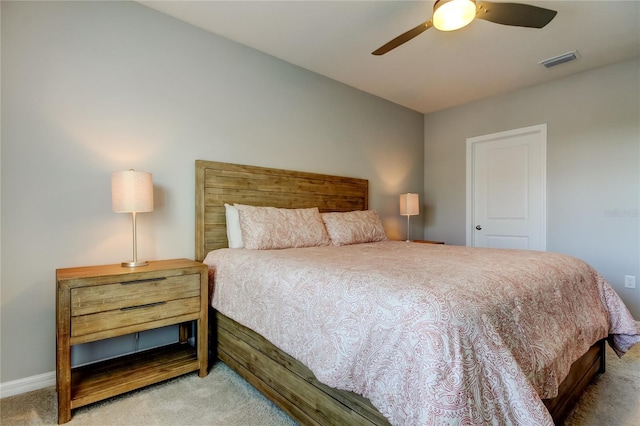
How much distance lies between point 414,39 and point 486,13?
0.96 meters

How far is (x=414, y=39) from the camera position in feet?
8.89

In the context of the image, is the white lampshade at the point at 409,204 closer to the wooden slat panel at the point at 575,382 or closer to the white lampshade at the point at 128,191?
the wooden slat panel at the point at 575,382

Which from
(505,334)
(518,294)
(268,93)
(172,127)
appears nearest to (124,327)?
(172,127)

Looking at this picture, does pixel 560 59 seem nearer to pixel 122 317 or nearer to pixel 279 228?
pixel 279 228

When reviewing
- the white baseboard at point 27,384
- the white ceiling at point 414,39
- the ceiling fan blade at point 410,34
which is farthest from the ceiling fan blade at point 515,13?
the white baseboard at point 27,384

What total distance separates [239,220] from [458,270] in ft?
5.47

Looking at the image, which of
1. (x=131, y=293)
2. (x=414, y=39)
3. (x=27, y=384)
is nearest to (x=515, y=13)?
(x=414, y=39)

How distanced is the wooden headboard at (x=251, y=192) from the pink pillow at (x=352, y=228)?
35 cm

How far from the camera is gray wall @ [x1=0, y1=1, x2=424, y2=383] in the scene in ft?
6.09

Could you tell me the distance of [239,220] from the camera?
2.48 m

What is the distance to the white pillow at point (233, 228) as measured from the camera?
2.45 meters

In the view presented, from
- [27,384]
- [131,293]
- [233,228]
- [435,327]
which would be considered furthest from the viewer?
[233,228]

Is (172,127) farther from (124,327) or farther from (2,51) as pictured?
(124,327)

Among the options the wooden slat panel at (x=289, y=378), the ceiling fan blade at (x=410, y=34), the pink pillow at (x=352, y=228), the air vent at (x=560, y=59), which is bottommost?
the wooden slat panel at (x=289, y=378)
